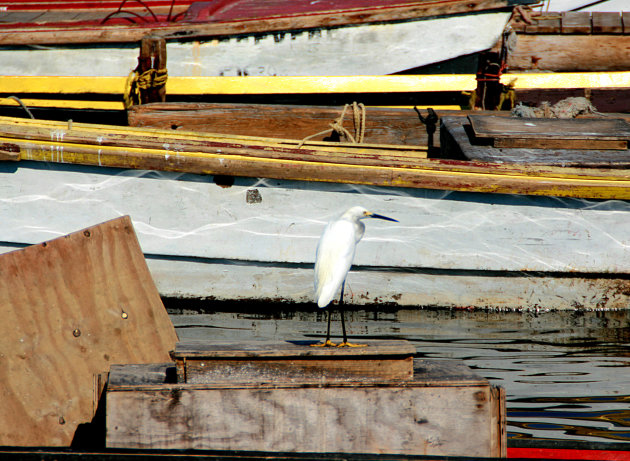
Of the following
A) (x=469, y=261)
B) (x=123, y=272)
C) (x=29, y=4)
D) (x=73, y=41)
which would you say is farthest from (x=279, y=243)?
(x=29, y=4)

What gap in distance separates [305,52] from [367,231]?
3335 mm

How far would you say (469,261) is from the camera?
16.9ft

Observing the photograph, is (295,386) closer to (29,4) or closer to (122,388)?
(122,388)

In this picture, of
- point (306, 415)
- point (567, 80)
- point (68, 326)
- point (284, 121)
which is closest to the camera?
point (306, 415)

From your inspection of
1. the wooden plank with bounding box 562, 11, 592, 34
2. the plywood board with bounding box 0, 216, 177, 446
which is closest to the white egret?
the plywood board with bounding box 0, 216, 177, 446

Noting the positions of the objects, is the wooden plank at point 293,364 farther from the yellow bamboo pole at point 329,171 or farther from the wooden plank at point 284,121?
the wooden plank at point 284,121

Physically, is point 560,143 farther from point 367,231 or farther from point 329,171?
point 329,171

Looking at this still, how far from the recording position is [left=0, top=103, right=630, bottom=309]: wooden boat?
16.2 ft

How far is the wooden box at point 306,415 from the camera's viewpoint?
8.26 ft

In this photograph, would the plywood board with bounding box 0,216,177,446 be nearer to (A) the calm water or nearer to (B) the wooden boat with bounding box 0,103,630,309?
(A) the calm water

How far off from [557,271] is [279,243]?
6.92 ft

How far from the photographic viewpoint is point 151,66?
6.45m

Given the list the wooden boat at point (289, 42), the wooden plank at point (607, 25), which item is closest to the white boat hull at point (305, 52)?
the wooden boat at point (289, 42)

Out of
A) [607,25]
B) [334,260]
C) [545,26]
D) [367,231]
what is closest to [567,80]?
[545,26]
